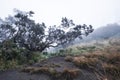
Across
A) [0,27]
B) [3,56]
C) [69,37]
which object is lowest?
A: [3,56]

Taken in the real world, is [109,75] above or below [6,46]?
below

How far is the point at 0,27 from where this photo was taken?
59.4ft

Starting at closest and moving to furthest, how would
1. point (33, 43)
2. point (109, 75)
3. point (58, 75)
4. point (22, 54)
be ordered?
point (58, 75) → point (109, 75) → point (22, 54) → point (33, 43)

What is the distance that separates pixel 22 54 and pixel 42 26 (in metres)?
5.15

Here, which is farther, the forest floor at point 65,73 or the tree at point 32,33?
the tree at point 32,33

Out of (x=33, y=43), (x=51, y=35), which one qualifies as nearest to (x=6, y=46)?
(x=33, y=43)

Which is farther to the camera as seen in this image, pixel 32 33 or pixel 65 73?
pixel 32 33

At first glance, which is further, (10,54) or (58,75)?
(10,54)

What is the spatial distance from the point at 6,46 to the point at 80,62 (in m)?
5.76

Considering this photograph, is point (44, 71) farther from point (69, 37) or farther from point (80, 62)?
point (69, 37)

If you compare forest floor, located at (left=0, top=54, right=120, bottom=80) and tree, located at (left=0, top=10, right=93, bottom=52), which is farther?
tree, located at (left=0, top=10, right=93, bottom=52)

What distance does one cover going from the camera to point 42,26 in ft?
59.8

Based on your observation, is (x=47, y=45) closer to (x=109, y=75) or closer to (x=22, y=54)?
(x=22, y=54)

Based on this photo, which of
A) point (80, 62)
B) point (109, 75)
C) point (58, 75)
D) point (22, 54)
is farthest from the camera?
point (22, 54)
